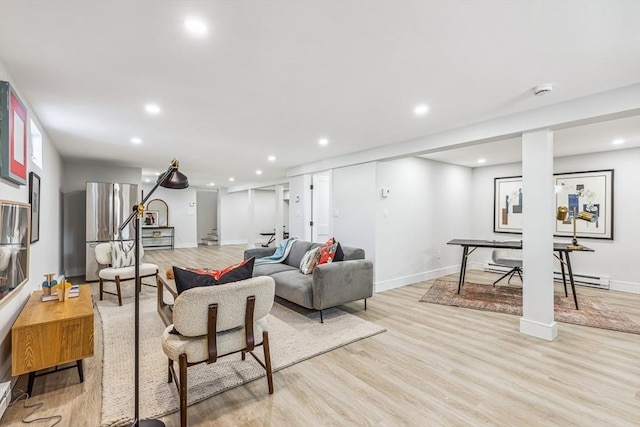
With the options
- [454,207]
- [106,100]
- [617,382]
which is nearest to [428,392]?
[617,382]

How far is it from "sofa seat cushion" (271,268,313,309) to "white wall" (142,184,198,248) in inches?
307

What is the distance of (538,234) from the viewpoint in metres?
3.05

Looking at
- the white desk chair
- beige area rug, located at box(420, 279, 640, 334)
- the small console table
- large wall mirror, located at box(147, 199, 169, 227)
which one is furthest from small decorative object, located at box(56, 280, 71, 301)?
large wall mirror, located at box(147, 199, 169, 227)

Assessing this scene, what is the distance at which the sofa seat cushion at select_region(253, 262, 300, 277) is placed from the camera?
4.36m

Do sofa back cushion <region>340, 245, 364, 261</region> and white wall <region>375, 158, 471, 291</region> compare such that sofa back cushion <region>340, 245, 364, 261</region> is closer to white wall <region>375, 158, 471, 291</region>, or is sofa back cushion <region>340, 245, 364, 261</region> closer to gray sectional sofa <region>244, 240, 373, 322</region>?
gray sectional sofa <region>244, 240, 373, 322</region>

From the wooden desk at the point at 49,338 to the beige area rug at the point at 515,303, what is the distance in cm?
386

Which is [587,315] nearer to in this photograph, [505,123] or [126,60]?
[505,123]

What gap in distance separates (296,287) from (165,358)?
4.94 feet

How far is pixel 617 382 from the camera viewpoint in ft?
7.43

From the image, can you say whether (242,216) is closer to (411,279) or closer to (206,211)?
(206,211)

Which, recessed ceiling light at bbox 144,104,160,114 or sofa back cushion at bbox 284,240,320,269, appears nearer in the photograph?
recessed ceiling light at bbox 144,104,160,114

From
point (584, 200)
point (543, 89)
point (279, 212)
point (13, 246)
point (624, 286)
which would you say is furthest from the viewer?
point (279, 212)

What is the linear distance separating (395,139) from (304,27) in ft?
9.21

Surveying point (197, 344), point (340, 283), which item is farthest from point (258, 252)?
point (197, 344)
